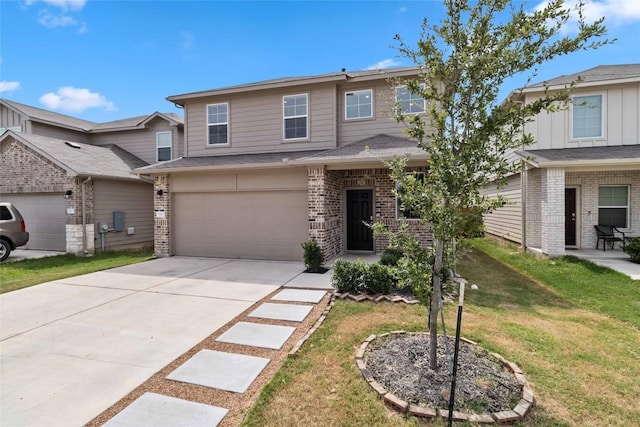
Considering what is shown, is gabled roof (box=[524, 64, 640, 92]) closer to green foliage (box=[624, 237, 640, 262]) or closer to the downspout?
green foliage (box=[624, 237, 640, 262])

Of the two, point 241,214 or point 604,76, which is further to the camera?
point 604,76

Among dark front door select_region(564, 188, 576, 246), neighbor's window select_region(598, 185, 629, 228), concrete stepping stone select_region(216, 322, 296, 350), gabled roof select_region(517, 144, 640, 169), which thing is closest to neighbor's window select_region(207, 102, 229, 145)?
concrete stepping stone select_region(216, 322, 296, 350)

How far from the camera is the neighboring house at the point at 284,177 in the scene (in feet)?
30.2

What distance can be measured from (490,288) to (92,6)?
11864 millimetres

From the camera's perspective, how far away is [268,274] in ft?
25.3

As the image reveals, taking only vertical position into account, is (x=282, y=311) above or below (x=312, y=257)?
below

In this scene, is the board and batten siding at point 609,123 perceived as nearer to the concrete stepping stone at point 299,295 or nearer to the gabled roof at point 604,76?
the gabled roof at point 604,76

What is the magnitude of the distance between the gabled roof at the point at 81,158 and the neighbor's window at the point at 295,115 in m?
6.00

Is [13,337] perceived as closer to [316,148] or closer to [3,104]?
[316,148]

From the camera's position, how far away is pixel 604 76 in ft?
32.7

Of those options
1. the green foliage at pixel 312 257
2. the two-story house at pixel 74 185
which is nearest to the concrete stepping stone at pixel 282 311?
the green foliage at pixel 312 257

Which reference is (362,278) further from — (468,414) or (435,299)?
(468,414)

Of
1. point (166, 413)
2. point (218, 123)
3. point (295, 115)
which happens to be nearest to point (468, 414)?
point (166, 413)

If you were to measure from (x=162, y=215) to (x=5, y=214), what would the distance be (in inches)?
190
